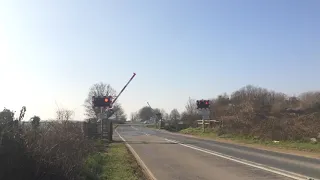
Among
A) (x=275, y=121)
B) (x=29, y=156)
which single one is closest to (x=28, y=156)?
(x=29, y=156)

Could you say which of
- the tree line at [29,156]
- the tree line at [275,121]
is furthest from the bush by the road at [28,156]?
the tree line at [275,121]

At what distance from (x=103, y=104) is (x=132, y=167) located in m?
22.7

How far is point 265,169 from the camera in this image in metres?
16.1

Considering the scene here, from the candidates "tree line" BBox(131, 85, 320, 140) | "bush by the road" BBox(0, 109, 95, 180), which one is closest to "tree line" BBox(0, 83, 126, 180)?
"bush by the road" BBox(0, 109, 95, 180)

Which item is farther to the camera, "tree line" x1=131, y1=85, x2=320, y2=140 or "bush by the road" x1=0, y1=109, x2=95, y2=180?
"tree line" x1=131, y1=85, x2=320, y2=140

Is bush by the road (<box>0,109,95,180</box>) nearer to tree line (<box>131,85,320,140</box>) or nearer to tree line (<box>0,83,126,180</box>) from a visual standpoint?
tree line (<box>0,83,126,180</box>)

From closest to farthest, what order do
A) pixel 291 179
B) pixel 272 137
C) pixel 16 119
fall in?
pixel 16 119 → pixel 291 179 → pixel 272 137

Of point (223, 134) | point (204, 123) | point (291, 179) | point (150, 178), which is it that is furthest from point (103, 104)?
point (291, 179)

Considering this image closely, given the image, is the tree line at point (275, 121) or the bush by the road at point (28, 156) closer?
the bush by the road at point (28, 156)

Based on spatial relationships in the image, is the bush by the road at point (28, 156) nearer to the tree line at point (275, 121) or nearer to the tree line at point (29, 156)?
the tree line at point (29, 156)

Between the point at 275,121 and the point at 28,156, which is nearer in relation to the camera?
the point at 28,156

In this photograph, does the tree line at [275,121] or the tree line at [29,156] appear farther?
the tree line at [275,121]

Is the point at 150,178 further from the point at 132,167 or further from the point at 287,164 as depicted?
the point at 287,164

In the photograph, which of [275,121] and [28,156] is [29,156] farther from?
[275,121]
